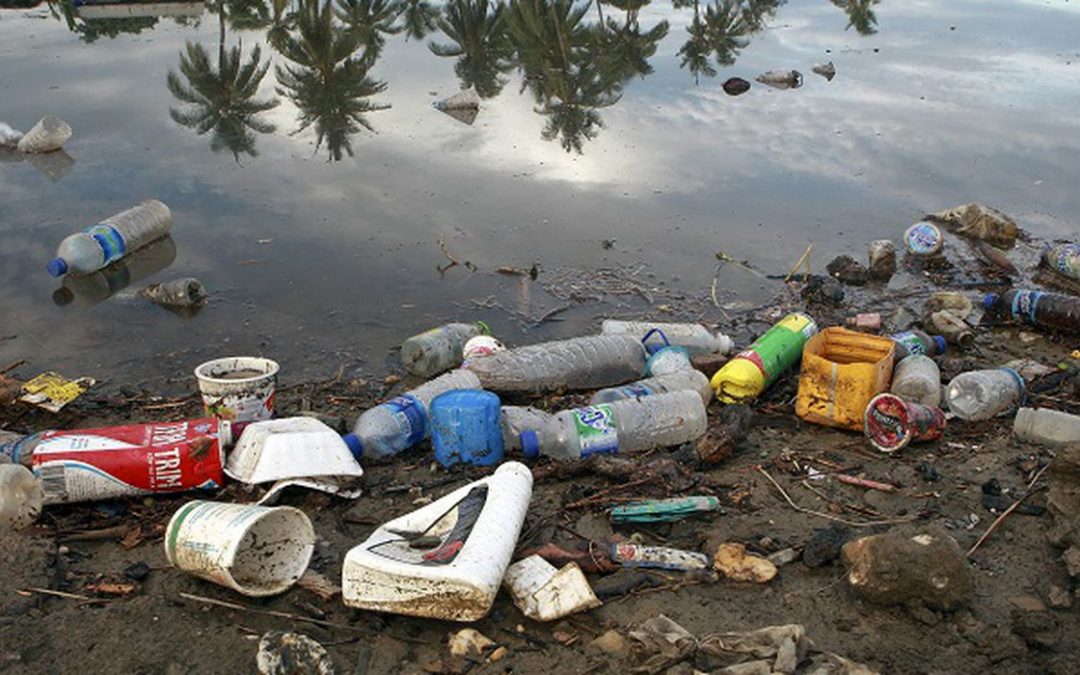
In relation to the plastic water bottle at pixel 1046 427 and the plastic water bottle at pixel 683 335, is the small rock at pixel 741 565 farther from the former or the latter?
the plastic water bottle at pixel 683 335

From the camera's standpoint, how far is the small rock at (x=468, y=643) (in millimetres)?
2895

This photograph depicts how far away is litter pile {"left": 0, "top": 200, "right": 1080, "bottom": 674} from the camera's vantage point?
299 cm

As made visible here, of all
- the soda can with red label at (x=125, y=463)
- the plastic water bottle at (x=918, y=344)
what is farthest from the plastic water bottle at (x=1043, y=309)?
the soda can with red label at (x=125, y=463)

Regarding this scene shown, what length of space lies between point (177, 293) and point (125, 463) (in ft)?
7.39

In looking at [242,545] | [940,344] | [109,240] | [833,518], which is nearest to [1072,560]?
[833,518]

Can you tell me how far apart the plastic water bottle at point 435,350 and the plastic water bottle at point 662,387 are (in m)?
0.89

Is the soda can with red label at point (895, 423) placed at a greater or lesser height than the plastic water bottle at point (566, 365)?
greater

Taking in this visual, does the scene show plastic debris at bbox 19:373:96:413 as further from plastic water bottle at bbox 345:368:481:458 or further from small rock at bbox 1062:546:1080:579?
small rock at bbox 1062:546:1080:579

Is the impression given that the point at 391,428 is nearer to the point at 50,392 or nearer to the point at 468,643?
the point at 468,643

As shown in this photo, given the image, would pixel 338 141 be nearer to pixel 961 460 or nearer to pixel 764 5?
pixel 961 460

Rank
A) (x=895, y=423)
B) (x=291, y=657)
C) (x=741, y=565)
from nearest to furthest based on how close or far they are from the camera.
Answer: (x=291, y=657), (x=741, y=565), (x=895, y=423)

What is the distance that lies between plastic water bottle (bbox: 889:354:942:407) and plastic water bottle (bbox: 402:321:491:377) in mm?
2303

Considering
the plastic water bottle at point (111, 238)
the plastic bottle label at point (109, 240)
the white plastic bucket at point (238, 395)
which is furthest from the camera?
the plastic bottle label at point (109, 240)

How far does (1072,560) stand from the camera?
316 centimetres
